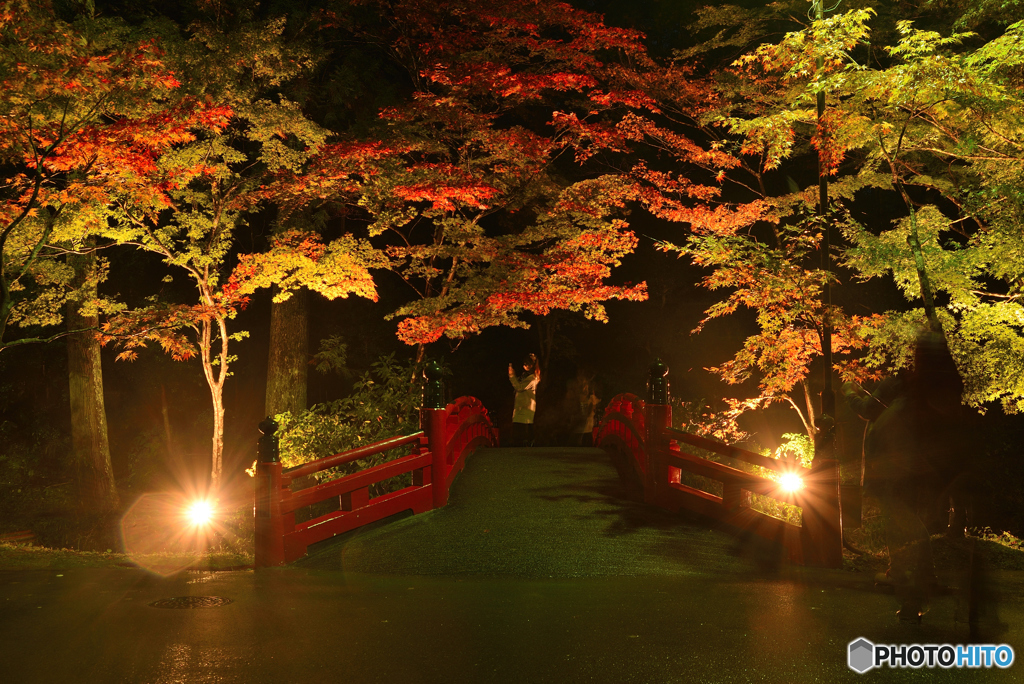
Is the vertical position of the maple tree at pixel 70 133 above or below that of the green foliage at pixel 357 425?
above

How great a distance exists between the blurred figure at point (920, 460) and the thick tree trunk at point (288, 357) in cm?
1259

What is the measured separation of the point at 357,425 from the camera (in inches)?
519

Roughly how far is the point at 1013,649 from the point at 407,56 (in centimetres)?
1455

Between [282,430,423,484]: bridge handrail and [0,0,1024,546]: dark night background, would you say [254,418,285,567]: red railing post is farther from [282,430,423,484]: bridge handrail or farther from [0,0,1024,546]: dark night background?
[0,0,1024,546]: dark night background

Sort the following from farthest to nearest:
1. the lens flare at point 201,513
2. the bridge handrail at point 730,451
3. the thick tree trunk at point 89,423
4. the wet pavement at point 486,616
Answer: the thick tree trunk at point 89,423 → the lens flare at point 201,513 → the bridge handrail at point 730,451 → the wet pavement at point 486,616

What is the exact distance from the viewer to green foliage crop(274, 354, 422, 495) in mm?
12391

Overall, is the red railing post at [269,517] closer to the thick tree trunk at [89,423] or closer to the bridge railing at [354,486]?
the bridge railing at [354,486]

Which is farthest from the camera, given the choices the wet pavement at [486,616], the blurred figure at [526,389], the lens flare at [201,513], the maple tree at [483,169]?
the blurred figure at [526,389]

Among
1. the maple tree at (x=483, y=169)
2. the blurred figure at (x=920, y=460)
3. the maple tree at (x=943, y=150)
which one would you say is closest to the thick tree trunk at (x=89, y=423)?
the maple tree at (x=483, y=169)

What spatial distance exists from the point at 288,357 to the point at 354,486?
8306 millimetres

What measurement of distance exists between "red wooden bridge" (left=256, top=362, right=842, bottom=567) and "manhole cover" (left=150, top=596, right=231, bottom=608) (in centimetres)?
130

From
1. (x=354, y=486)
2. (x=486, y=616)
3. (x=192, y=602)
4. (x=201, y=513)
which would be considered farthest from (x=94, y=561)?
(x=201, y=513)

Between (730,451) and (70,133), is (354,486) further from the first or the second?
(70,133)

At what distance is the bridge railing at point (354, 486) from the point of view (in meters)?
7.50
